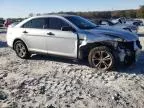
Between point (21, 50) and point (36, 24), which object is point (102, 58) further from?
point (21, 50)

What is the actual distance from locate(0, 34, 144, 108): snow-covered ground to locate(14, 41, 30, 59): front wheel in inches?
32.4

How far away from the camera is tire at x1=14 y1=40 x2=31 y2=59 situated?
10.2m

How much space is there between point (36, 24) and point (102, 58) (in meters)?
2.90

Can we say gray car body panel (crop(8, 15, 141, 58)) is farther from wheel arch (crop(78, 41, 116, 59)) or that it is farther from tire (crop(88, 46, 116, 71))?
tire (crop(88, 46, 116, 71))

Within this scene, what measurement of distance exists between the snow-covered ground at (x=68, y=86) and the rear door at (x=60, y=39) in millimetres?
495

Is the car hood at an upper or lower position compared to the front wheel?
upper

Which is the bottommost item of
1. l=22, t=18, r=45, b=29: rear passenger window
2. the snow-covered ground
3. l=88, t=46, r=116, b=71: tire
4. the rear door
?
the snow-covered ground

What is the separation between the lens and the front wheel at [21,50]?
10.2 metres

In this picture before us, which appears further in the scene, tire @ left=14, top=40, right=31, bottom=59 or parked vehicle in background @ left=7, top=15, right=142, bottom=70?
tire @ left=14, top=40, right=31, bottom=59

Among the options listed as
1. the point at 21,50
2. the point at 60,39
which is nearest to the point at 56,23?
the point at 60,39

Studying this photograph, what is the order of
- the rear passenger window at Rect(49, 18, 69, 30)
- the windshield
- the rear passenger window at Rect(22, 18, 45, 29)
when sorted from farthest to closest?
the rear passenger window at Rect(22, 18, 45, 29), the rear passenger window at Rect(49, 18, 69, 30), the windshield

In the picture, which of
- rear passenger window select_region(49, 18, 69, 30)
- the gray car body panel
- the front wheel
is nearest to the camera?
the gray car body panel

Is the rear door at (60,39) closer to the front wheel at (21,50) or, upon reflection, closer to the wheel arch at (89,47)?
the wheel arch at (89,47)

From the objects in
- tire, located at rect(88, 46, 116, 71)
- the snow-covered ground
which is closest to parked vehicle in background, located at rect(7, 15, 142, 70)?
tire, located at rect(88, 46, 116, 71)
